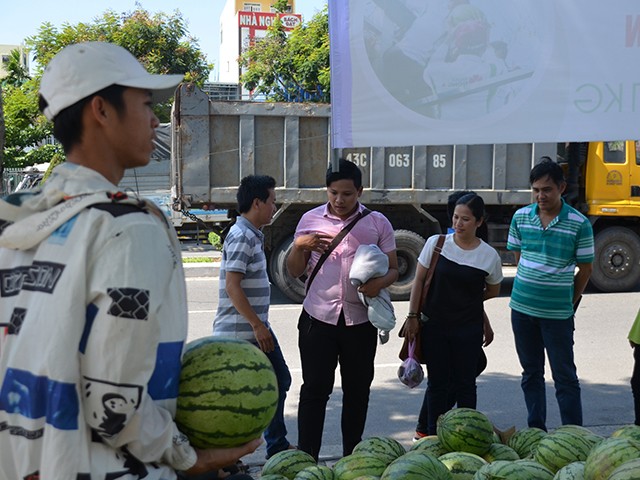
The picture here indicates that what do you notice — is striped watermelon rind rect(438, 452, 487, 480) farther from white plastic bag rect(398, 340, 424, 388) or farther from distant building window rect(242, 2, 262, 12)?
distant building window rect(242, 2, 262, 12)

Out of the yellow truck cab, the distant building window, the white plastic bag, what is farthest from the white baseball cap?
the distant building window

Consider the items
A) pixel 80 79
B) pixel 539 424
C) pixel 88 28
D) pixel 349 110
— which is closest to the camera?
pixel 80 79

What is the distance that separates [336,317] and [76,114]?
2968 mm

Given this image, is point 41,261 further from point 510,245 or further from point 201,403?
point 510,245

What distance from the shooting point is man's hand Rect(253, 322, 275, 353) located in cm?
470

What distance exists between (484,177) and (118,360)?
10.8 m

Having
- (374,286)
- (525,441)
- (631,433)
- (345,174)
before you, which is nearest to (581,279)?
(374,286)

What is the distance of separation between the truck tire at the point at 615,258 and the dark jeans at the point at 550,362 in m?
7.52

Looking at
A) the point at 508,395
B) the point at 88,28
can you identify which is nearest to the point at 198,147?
the point at 508,395

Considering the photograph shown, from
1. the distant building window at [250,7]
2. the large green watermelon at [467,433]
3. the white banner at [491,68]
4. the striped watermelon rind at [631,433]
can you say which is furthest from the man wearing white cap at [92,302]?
the distant building window at [250,7]

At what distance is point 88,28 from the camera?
952 inches

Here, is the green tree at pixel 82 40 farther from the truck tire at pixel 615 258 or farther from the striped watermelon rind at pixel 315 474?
the striped watermelon rind at pixel 315 474

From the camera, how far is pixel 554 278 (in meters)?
5.07

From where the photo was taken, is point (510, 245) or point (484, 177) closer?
point (510, 245)
